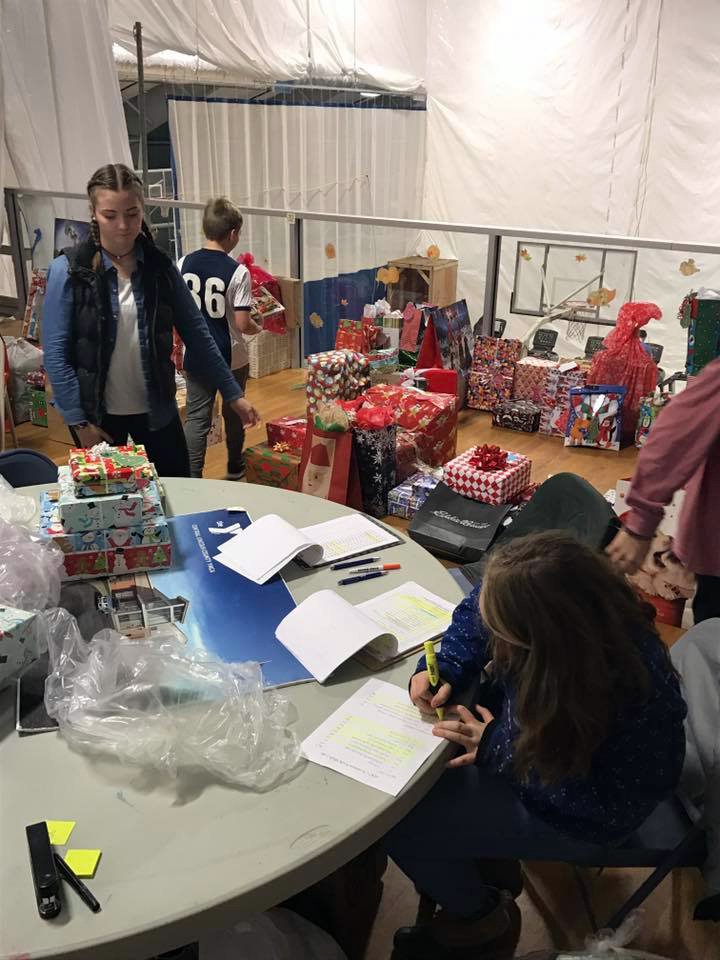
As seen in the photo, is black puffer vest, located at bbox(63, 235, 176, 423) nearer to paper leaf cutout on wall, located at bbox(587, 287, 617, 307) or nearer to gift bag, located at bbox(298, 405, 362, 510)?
gift bag, located at bbox(298, 405, 362, 510)

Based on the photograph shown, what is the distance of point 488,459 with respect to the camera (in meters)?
3.15

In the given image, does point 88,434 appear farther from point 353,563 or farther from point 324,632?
point 324,632

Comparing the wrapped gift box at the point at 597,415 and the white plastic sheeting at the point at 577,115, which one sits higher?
the white plastic sheeting at the point at 577,115

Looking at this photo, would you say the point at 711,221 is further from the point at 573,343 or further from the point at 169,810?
the point at 169,810

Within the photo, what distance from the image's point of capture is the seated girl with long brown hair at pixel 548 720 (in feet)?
3.93

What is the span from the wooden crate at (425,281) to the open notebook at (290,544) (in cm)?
280

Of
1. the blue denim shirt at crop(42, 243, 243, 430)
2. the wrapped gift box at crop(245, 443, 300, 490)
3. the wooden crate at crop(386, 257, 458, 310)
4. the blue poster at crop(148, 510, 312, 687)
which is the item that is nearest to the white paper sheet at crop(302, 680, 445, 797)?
the blue poster at crop(148, 510, 312, 687)

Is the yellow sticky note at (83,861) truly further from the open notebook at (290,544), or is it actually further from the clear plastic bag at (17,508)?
the clear plastic bag at (17,508)

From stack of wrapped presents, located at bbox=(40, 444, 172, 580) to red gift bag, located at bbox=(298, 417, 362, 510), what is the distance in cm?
136

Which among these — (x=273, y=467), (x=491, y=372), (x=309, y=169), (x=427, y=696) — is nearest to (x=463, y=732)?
(x=427, y=696)

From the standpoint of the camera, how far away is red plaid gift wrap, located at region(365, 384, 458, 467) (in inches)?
138

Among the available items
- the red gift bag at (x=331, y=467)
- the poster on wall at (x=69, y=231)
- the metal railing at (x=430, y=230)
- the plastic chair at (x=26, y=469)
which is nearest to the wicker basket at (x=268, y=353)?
the metal railing at (x=430, y=230)

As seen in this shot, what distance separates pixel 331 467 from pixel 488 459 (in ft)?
2.00

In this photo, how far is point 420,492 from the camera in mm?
3238
